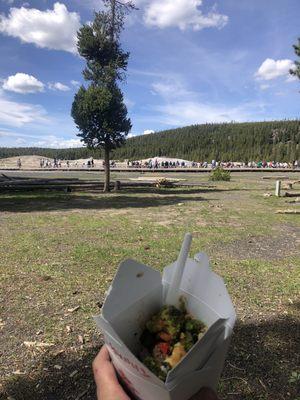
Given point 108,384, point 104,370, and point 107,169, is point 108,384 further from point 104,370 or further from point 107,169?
point 107,169

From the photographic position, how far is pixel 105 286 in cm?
607

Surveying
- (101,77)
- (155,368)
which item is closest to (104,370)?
(155,368)

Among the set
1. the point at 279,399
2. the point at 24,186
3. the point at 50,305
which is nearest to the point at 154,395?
the point at 279,399

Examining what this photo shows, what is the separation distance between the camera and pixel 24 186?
952 inches

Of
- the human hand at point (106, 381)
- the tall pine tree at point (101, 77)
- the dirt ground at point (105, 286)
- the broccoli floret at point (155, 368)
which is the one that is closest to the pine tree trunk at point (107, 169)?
the tall pine tree at point (101, 77)

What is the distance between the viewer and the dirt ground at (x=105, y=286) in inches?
146

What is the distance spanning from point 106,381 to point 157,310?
0.98 feet

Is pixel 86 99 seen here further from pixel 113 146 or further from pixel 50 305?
pixel 50 305

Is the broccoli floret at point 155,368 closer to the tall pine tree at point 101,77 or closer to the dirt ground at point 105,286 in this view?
the dirt ground at point 105,286

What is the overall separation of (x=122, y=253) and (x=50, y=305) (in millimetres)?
2935

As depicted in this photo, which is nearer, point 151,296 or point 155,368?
point 155,368

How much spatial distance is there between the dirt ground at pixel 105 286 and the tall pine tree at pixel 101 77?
8.30 metres

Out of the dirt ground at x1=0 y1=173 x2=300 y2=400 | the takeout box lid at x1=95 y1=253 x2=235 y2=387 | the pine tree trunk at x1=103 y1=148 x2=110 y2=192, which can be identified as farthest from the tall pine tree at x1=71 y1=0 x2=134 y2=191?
the takeout box lid at x1=95 y1=253 x2=235 y2=387

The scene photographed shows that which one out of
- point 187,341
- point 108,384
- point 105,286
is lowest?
point 105,286
